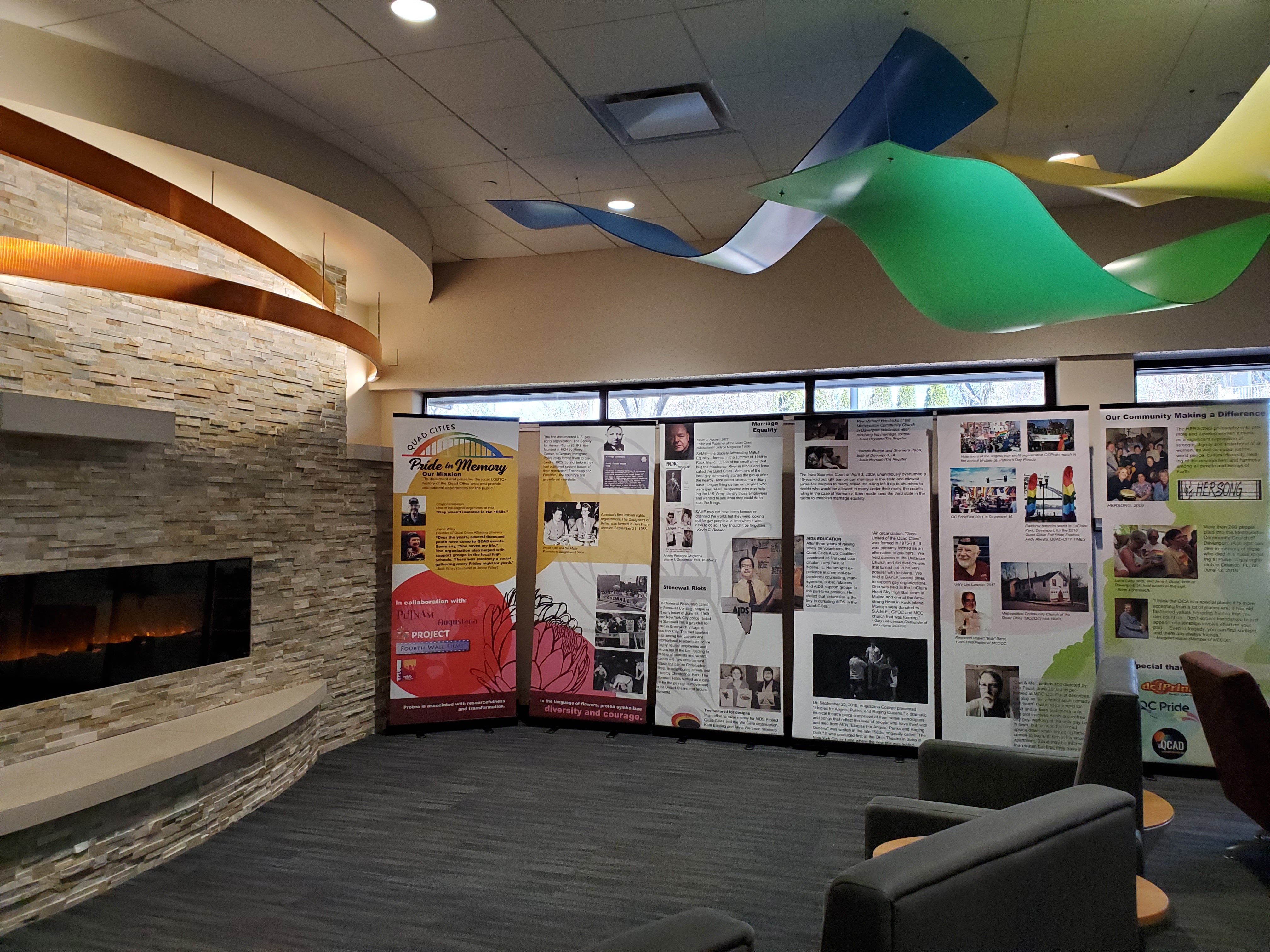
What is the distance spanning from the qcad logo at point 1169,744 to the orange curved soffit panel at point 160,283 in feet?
17.6

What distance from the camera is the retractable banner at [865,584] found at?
5.51 meters

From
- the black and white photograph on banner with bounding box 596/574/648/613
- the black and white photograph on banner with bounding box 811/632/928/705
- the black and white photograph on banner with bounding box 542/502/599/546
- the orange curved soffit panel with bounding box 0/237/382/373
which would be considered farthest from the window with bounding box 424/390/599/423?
the black and white photograph on banner with bounding box 811/632/928/705

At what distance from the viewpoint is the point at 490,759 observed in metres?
5.43

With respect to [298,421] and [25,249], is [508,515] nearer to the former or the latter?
[298,421]

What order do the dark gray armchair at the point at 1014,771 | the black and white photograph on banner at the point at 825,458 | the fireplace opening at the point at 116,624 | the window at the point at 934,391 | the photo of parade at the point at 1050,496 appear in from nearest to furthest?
the dark gray armchair at the point at 1014,771
the fireplace opening at the point at 116,624
the photo of parade at the point at 1050,496
the black and white photograph on banner at the point at 825,458
the window at the point at 934,391

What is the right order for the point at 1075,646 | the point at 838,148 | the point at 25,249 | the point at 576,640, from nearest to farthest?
the point at 25,249 → the point at 838,148 → the point at 1075,646 → the point at 576,640

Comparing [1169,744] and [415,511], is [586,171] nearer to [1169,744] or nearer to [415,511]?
[415,511]

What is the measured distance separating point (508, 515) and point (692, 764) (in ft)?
7.31

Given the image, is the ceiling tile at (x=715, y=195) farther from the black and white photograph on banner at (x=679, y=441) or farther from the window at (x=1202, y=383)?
the window at (x=1202, y=383)

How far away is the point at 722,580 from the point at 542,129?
3.15m

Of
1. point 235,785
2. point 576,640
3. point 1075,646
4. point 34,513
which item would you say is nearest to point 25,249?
point 34,513

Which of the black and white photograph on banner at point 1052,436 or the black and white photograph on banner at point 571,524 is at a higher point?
the black and white photograph on banner at point 1052,436

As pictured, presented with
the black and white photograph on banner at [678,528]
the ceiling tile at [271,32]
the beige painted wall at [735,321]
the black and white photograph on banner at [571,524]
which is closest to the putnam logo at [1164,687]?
the beige painted wall at [735,321]

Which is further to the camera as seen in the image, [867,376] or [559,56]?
[867,376]
